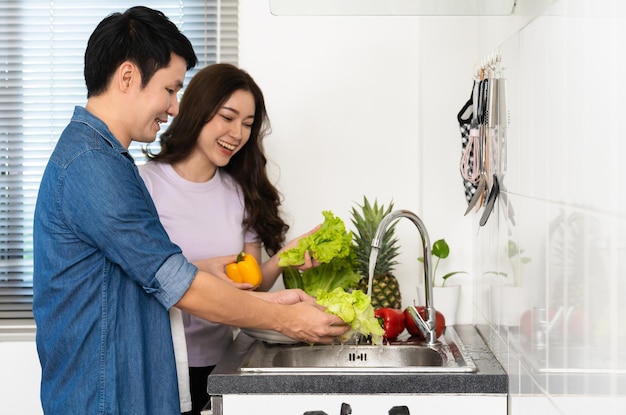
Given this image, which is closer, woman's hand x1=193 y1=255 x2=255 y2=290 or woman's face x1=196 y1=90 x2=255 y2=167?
woman's hand x1=193 y1=255 x2=255 y2=290

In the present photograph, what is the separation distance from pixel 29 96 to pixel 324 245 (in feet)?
4.52

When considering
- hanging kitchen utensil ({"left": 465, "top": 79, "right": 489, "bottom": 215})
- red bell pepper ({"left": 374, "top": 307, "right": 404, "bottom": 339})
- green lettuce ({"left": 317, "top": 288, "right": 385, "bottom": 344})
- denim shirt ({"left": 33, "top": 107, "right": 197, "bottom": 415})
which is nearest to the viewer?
denim shirt ({"left": 33, "top": 107, "right": 197, "bottom": 415})

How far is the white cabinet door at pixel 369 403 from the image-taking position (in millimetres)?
2020

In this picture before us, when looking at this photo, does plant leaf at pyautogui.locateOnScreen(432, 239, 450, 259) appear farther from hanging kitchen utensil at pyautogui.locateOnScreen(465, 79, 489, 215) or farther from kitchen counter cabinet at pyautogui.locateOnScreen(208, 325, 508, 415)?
kitchen counter cabinet at pyautogui.locateOnScreen(208, 325, 508, 415)

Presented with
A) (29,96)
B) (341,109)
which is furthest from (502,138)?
(29,96)

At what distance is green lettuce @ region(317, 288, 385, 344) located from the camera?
2178 millimetres

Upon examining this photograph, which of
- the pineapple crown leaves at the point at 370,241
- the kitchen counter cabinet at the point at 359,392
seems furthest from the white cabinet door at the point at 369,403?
the pineapple crown leaves at the point at 370,241

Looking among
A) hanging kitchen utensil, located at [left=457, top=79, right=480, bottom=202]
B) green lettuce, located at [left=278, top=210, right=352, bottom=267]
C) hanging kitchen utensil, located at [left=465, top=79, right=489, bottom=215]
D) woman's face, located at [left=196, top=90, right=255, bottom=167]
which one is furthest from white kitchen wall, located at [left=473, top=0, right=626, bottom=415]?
woman's face, located at [left=196, top=90, right=255, bottom=167]

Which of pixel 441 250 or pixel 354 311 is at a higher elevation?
pixel 441 250

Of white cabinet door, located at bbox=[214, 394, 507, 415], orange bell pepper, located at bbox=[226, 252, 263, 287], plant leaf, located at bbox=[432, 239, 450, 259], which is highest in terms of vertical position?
plant leaf, located at bbox=[432, 239, 450, 259]

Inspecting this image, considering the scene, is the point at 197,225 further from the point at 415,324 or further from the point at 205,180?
the point at 415,324

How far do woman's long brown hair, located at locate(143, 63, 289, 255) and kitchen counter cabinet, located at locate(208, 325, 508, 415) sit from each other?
2.47 ft

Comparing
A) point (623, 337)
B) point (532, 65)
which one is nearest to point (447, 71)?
point (532, 65)

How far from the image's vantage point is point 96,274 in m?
1.79
